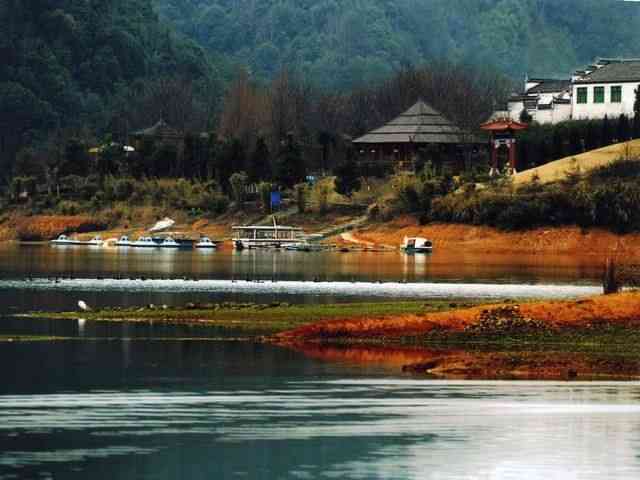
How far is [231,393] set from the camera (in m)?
39.6

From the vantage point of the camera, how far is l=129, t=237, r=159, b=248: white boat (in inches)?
5531

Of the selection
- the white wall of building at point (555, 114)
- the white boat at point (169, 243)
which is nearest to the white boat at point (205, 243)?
the white boat at point (169, 243)

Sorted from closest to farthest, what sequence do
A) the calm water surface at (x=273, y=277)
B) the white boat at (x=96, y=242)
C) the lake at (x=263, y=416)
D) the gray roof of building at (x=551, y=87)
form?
the lake at (x=263, y=416)
the calm water surface at (x=273, y=277)
the white boat at (x=96, y=242)
the gray roof of building at (x=551, y=87)

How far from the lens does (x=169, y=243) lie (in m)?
141

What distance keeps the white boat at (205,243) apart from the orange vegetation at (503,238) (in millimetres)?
10568

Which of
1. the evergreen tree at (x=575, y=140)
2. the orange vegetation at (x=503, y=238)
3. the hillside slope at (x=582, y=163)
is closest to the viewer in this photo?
→ the orange vegetation at (x=503, y=238)

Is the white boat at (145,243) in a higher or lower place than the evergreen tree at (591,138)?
lower

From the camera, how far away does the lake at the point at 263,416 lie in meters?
30.2

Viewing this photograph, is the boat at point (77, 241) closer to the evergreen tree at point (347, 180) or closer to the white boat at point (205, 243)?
the white boat at point (205, 243)

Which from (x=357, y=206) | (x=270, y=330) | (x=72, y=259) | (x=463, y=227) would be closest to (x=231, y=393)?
(x=270, y=330)

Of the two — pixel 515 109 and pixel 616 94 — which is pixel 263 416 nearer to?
pixel 616 94

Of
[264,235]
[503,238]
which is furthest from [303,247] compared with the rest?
[503,238]

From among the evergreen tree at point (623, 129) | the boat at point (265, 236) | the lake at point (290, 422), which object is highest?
the evergreen tree at point (623, 129)

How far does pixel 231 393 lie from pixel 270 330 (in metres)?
14.7
